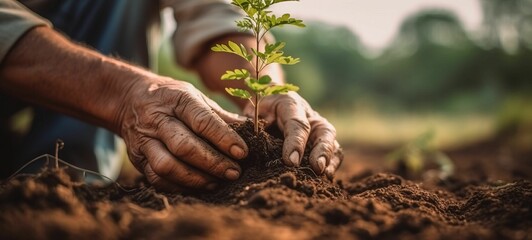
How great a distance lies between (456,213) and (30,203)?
153cm

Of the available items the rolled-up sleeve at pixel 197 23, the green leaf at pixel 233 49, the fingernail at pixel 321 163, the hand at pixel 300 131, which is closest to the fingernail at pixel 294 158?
the hand at pixel 300 131

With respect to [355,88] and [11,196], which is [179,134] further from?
[355,88]

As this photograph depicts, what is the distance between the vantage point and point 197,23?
327cm

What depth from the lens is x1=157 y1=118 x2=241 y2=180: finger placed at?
5.97ft

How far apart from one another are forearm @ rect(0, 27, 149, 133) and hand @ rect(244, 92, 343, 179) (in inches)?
26.2

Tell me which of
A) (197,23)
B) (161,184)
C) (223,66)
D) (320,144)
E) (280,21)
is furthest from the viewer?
(197,23)

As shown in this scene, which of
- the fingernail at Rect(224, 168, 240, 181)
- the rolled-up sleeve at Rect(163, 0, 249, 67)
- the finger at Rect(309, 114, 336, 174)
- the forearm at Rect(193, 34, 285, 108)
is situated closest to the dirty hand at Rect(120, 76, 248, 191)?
the fingernail at Rect(224, 168, 240, 181)

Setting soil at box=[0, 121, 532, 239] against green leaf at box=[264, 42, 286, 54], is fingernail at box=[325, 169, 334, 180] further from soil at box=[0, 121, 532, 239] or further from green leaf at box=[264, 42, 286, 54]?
green leaf at box=[264, 42, 286, 54]

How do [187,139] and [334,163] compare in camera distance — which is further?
[334,163]

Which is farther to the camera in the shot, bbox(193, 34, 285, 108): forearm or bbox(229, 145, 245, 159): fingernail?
bbox(193, 34, 285, 108): forearm

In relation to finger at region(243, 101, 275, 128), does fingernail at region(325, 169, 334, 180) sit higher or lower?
lower

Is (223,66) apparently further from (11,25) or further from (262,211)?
(262,211)

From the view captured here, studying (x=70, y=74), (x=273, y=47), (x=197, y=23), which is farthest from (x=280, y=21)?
(x=197, y=23)

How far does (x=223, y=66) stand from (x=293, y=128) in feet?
4.04
